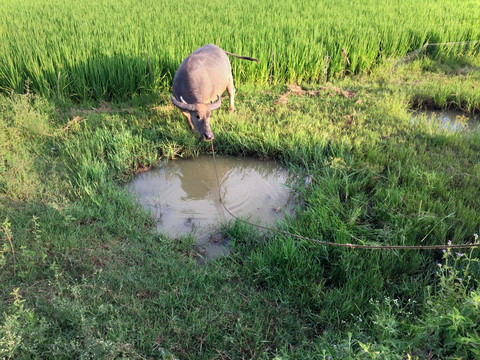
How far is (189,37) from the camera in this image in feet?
17.8

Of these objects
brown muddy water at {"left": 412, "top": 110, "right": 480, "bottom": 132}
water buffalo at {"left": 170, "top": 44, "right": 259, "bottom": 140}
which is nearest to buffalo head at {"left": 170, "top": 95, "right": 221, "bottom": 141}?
water buffalo at {"left": 170, "top": 44, "right": 259, "bottom": 140}

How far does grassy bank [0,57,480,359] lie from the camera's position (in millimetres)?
1750

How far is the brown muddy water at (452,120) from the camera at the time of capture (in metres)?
4.02

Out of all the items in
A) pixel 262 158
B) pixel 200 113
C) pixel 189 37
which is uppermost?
pixel 189 37

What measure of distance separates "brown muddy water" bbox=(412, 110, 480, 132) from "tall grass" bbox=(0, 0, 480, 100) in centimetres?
164

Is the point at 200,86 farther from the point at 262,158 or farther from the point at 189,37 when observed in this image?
the point at 189,37

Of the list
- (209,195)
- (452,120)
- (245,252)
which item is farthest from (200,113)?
(452,120)

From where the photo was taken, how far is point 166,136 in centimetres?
391

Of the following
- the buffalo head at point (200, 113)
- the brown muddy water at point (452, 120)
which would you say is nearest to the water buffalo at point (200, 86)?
the buffalo head at point (200, 113)

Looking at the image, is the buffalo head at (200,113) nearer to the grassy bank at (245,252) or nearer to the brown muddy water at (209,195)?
the grassy bank at (245,252)

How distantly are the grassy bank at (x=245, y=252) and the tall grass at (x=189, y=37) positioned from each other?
2.20 feet

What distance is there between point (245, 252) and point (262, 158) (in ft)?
4.77

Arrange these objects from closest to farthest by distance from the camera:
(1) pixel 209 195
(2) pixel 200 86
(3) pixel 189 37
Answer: (1) pixel 209 195 → (2) pixel 200 86 → (3) pixel 189 37

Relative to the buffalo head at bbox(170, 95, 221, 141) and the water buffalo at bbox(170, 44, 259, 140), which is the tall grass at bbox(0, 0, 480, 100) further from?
the buffalo head at bbox(170, 95, 221, 141)
